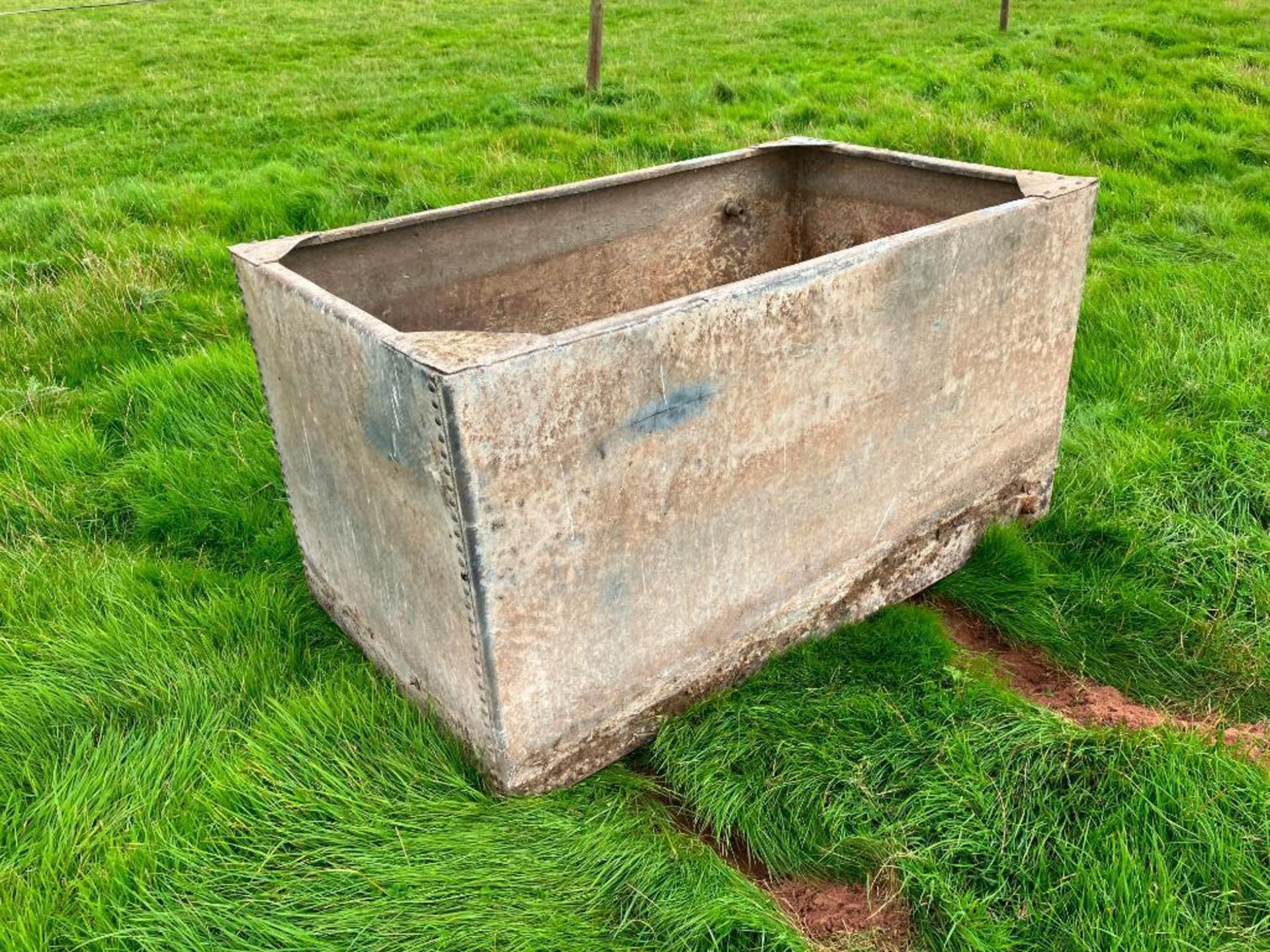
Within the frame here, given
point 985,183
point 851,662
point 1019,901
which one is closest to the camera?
point 1019,901

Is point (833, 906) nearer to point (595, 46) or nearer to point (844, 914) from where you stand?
point (844, 914)

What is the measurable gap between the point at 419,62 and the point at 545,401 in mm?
10098

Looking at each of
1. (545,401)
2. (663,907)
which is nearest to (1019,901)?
(663,907)

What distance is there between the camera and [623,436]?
7.07 feet

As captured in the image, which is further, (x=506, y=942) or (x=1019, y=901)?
(x=1019, y=901)

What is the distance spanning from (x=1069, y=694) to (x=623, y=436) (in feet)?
5.03

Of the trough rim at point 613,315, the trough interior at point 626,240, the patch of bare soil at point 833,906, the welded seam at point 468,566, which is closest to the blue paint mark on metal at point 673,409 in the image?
the trough rim at point 613,315

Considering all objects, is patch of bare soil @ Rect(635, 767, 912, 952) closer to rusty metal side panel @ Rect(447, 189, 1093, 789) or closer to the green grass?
the green grass

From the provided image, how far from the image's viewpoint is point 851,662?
110 inches

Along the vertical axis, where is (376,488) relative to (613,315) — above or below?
below

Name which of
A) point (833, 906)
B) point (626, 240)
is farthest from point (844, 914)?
point (626, 240)

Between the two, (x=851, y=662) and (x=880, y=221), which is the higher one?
(x=880, y=221)

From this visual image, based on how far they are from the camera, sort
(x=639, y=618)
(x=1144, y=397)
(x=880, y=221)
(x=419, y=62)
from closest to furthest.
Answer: (x=639, y=618)
(x=880, y=221)
(x=1144, y=397)
(x=419, y=62)

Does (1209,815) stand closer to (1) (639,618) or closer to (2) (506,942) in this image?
(1) (639,618)
